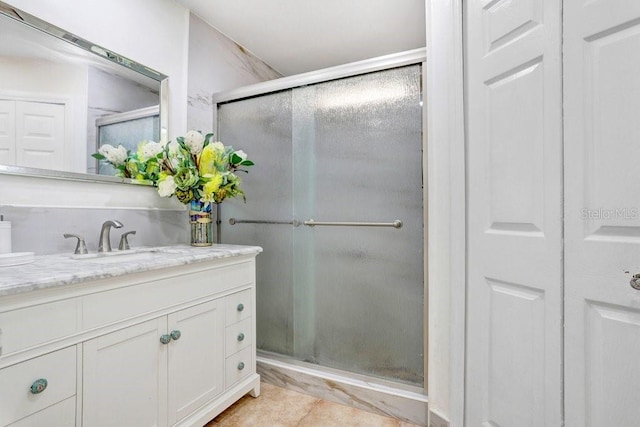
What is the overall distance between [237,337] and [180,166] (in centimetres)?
89

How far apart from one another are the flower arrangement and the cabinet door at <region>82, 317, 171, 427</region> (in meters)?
0.67

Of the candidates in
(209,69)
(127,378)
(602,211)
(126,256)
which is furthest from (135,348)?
(209,69)

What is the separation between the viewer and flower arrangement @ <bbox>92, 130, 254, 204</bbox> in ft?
5.24

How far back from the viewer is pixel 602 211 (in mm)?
916

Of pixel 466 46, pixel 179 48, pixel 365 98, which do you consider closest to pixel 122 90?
pixel 179 48

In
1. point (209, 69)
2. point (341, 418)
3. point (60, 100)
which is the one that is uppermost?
point (209, 69)

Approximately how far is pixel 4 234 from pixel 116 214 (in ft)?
1.51

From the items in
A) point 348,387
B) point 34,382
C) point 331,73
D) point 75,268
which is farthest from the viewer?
point 331,73

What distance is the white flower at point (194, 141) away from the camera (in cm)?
161

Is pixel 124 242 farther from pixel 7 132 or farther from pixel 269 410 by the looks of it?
pixel 269 410

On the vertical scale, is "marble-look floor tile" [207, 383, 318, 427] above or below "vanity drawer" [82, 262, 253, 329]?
below

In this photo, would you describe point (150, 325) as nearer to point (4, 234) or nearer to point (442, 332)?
point (4, 234)

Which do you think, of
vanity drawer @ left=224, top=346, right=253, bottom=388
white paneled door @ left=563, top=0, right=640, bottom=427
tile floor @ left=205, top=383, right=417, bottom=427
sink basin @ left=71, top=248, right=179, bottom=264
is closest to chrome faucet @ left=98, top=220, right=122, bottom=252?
sink basin @ left=71, top=248, right=179, bottom=264

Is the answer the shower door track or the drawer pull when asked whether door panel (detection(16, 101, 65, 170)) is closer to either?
the drawer pull
